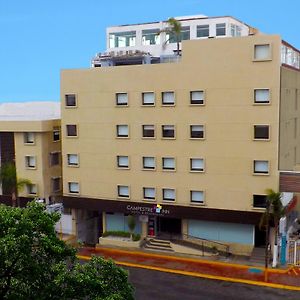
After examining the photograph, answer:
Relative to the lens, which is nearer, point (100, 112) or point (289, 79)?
point (289, 79)

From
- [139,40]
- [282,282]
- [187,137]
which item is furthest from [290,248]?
[139,40]

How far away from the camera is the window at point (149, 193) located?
4077 cm

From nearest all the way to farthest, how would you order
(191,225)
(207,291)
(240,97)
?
1. (207,291)
2. (240,97)
3. (191,225)

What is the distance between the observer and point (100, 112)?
41688 millimetres

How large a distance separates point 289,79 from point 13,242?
1183 inches

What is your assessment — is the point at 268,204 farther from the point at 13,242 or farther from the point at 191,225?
the point at 13,242

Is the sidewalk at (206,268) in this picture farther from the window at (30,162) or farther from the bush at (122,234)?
the window at (30,162)

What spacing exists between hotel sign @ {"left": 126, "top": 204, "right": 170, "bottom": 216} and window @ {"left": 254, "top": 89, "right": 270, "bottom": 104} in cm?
1221

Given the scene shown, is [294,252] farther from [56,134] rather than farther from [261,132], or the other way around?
[56,134]

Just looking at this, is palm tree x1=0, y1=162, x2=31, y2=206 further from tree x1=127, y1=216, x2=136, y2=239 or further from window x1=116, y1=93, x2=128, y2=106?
window x1=116, y1=93, x2=128, y2=106

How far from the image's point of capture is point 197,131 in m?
38.4

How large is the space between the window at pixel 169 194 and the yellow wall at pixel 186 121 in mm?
532

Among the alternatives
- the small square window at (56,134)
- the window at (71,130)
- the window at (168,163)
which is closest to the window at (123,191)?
the window at (168,163)

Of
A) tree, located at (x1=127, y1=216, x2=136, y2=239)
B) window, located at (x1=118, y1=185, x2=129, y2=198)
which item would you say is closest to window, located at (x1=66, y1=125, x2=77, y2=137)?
window, located at (x1=118, y1=185, x2=129, y2=198)
